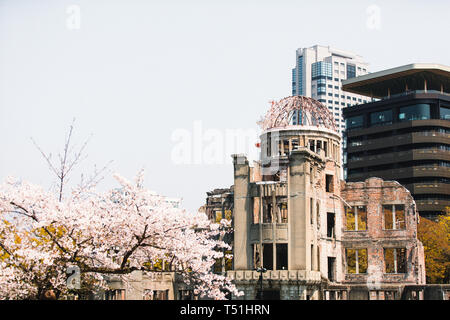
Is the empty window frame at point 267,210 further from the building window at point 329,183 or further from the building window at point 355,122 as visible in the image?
the building window at point 355,122

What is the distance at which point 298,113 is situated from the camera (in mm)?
65938

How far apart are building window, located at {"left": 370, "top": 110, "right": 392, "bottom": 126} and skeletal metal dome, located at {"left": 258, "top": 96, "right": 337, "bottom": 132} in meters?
63.1

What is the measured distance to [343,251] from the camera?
210ft

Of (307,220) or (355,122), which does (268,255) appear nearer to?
(307,220)

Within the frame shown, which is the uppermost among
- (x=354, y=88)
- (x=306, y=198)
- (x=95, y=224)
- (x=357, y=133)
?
(x=354, y=88)

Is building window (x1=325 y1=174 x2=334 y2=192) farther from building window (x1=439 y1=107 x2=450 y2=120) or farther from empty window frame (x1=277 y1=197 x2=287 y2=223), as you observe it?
building window (x1=439 y1=107 x2=450 y2=120)

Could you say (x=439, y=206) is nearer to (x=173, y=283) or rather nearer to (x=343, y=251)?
(x=343, y=251)

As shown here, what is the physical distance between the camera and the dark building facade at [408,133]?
397 ft

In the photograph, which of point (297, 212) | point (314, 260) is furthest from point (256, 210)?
point (314, 260)

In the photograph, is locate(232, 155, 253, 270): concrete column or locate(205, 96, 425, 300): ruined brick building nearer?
locate(205, 96, 425, 300): ruined brick building

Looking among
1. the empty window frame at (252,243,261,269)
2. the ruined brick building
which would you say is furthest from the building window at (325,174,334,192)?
the empty window frame at (252,243,261,269)

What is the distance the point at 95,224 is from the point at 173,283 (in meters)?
38.0

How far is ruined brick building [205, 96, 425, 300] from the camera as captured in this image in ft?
184
